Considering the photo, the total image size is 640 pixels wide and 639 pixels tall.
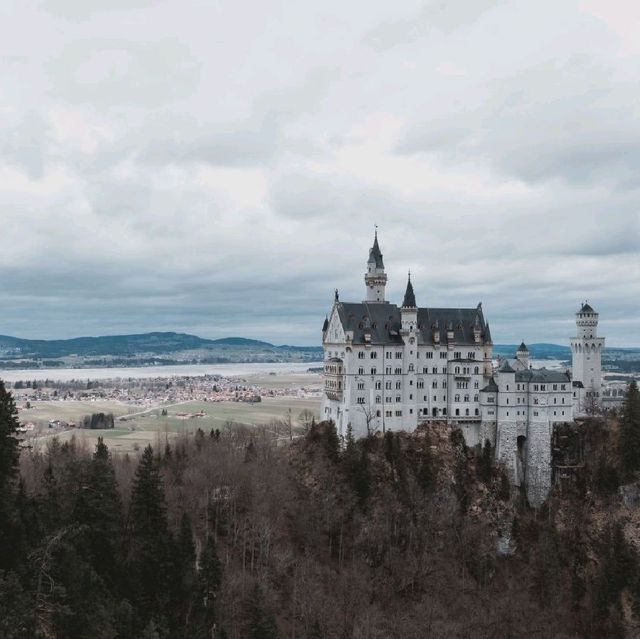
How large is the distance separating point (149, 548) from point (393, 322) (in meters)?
50.5

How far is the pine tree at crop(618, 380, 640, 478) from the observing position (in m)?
89.1

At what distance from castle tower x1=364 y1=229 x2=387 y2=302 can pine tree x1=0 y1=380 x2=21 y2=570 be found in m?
59.8

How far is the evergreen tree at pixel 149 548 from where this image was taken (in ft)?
180

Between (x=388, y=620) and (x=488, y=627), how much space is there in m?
10.8

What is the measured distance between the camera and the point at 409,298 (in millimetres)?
99250

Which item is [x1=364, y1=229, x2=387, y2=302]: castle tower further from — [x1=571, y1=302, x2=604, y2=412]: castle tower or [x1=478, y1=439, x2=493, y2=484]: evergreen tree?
[x1=571, y1=302, x2=604, y2=412]: castle tower

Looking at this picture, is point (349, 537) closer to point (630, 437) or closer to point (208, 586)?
→ point (208, 586)

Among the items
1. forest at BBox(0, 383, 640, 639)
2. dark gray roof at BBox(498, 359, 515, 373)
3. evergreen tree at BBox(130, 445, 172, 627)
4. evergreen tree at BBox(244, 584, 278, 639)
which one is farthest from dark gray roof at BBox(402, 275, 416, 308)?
evergreen tree at BBox(244, 584, 278, 639)

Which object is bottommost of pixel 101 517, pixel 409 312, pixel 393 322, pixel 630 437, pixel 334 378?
pixel 101 517

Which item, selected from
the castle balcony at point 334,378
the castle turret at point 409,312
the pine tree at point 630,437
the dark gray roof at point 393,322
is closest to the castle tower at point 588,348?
the dark gray roof at point 393,322

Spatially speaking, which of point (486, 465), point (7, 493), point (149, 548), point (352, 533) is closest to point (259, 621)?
point (149, 548)

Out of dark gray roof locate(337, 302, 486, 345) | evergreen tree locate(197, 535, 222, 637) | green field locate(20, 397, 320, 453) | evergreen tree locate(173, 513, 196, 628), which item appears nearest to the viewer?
evergreen tree locate(173, 513, 196, 628)

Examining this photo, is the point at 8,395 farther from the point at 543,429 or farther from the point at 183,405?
the point at 183,405

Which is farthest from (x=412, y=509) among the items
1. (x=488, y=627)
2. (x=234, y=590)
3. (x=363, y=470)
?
(x=234, y=590)
